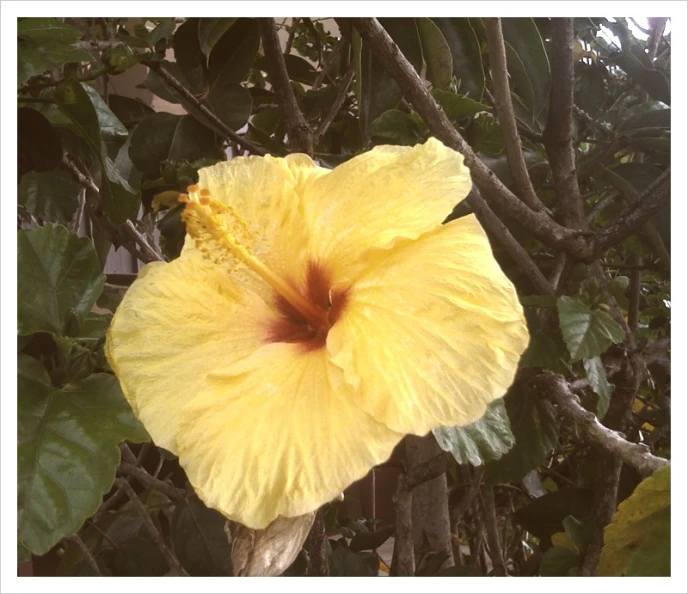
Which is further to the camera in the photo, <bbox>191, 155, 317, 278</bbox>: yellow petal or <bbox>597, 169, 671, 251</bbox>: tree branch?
<bbox>597, 169, 671, 251</bbox>: tree branch

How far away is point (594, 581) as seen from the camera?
0.62 meters

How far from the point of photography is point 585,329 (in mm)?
640

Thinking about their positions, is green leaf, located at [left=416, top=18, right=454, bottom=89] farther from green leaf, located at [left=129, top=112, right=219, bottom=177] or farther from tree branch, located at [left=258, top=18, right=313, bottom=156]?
green leaf, located at [left=129, top=112, right=219, bottom=177]

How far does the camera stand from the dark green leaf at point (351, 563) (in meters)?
0.68

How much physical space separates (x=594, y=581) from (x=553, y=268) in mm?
328

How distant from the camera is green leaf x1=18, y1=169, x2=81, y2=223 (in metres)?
0.72

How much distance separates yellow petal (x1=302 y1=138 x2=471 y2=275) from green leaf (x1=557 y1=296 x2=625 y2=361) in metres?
0.23

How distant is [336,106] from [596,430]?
0.48 metres

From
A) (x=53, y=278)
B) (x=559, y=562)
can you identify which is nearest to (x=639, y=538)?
(x=559, y=562)

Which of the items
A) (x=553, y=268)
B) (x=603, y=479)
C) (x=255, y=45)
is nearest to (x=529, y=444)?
(x=603, y=479)

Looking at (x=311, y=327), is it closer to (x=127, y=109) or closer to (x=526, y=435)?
(x=526, y=435)

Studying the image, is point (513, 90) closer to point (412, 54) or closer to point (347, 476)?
point (412, 54)

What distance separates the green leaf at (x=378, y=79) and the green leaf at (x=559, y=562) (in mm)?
507

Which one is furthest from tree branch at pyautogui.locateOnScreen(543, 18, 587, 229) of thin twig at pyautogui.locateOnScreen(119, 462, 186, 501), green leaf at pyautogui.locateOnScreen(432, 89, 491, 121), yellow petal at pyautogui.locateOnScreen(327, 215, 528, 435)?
thin twig at pyautogui.locateOnScreen(119, 462, 186, 501)
